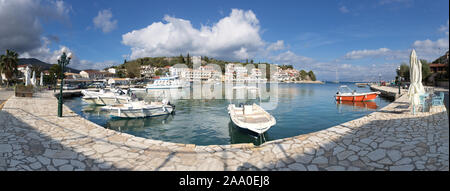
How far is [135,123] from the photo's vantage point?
13.4 metres

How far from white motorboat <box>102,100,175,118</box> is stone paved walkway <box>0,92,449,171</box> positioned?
6.85 meters

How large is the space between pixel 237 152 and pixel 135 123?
34.9 ft

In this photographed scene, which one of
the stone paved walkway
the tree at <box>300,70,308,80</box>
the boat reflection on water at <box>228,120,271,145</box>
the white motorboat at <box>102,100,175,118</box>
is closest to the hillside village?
the tree at <box>300,70,308,80</box>

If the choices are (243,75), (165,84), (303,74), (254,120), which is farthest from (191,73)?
(254,120)

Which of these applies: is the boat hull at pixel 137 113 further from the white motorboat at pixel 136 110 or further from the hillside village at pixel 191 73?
the hillside village at pixel 191 73

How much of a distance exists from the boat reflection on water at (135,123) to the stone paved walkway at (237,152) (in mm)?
5077

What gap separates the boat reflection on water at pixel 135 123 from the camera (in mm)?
11945

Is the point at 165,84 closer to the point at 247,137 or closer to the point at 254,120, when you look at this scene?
the point at 247,137

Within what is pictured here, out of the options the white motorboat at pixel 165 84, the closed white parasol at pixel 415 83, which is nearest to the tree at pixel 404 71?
the closed white parasol at pixel 415 83

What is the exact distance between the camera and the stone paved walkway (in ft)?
13.7

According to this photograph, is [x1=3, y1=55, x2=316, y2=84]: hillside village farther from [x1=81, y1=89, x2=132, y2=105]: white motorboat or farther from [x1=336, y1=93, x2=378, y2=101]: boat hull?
[x1=336, y1=93, x2=378, y2=101]: boat hull
